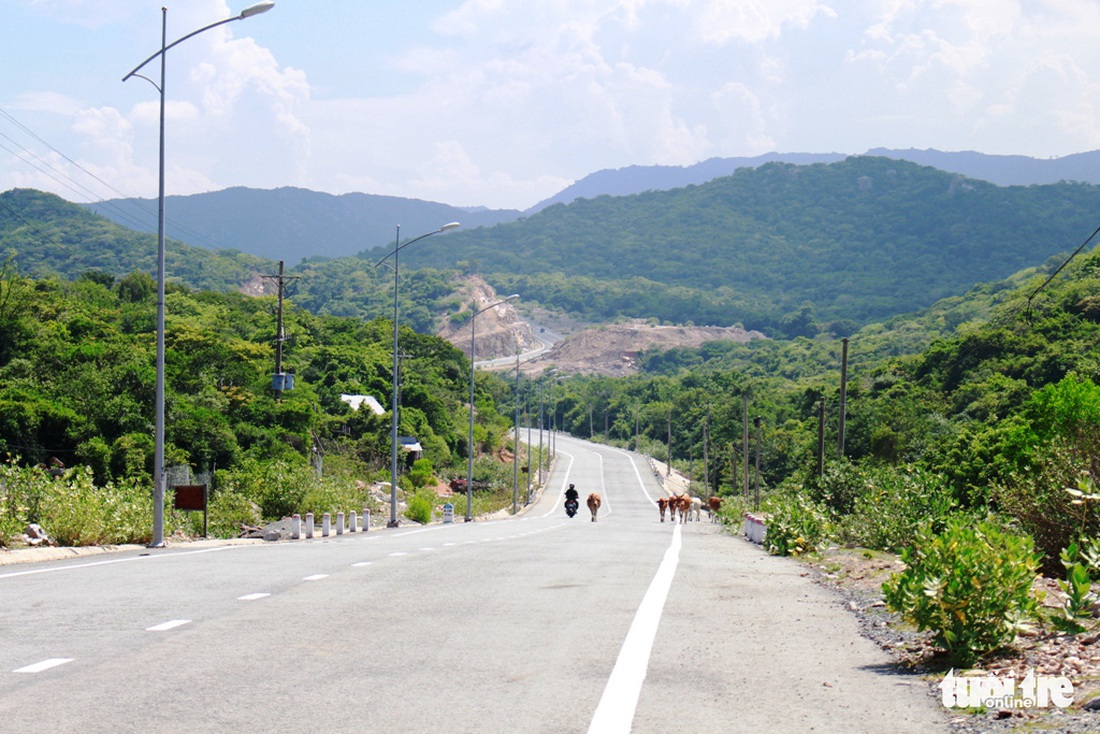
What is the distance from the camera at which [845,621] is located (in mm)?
12062

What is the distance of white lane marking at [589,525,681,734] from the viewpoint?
6809 millimetres

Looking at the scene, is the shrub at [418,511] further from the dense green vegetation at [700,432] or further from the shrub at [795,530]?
the shrub at [795,530]

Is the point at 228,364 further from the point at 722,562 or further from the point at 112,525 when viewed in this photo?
the point at 722,562

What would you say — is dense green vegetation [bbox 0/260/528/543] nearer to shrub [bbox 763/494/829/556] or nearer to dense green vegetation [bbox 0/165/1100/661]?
dense green vegetation [bbox 0/165/1100/661]

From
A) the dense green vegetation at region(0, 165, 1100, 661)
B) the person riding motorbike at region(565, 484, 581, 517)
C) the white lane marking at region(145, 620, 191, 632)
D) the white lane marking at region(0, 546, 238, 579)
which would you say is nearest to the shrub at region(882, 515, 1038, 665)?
the dense green vegetation at region(0, 165, 1100, 661)

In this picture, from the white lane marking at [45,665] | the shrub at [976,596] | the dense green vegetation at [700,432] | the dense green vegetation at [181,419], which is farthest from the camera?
the dense green vegetation at [181,419]

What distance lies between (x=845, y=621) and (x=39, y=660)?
7.72m

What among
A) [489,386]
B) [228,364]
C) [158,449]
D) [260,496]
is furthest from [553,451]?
[158,449]

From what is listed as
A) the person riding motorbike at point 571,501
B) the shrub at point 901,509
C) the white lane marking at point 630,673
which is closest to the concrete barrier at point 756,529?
the shrub at point 901,509

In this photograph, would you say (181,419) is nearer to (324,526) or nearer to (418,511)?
(418,511)

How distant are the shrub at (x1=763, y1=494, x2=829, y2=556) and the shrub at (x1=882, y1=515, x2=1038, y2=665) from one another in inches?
648

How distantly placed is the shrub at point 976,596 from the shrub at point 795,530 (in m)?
16.5

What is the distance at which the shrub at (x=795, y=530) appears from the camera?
84.1 feet

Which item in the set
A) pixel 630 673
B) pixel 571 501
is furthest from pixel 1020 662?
pixel 571 501
